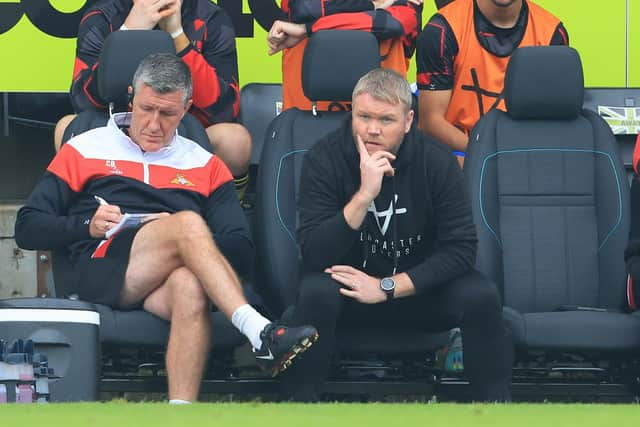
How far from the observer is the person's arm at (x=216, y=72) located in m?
6.61

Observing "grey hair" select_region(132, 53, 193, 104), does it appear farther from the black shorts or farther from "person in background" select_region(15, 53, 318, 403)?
the black shorts

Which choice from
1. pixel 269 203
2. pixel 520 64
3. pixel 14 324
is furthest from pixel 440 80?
pixel 14 324

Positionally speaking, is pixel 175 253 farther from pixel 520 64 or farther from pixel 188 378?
pixel 520 64

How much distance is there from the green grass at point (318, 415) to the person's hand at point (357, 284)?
103cm

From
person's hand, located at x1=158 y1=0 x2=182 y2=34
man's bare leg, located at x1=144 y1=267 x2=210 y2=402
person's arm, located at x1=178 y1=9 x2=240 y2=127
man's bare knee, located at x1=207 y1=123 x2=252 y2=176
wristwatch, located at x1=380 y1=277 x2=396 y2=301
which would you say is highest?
person's hand, located at x1=158 y1=0 x2=182 y2=34

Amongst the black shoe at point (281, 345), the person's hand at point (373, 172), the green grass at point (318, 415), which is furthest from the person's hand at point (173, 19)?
the green grass at point (318, 415)

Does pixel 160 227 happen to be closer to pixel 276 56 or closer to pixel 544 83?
pixel 544 83

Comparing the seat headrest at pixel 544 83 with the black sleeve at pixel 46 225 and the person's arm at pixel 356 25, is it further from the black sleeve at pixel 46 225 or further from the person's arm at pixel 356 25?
the black sleeve at pixel 46 225

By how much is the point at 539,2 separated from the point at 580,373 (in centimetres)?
190

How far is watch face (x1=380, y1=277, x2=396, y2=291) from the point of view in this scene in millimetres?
5746

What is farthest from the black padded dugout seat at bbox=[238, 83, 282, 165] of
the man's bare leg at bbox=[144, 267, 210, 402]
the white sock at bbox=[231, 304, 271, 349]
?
the white sock at bbox=[231, 304, 271, 349]

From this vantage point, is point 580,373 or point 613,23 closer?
point 580,373

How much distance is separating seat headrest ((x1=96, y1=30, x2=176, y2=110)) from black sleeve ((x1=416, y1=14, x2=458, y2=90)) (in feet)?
3.91

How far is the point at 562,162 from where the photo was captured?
6.56 m
